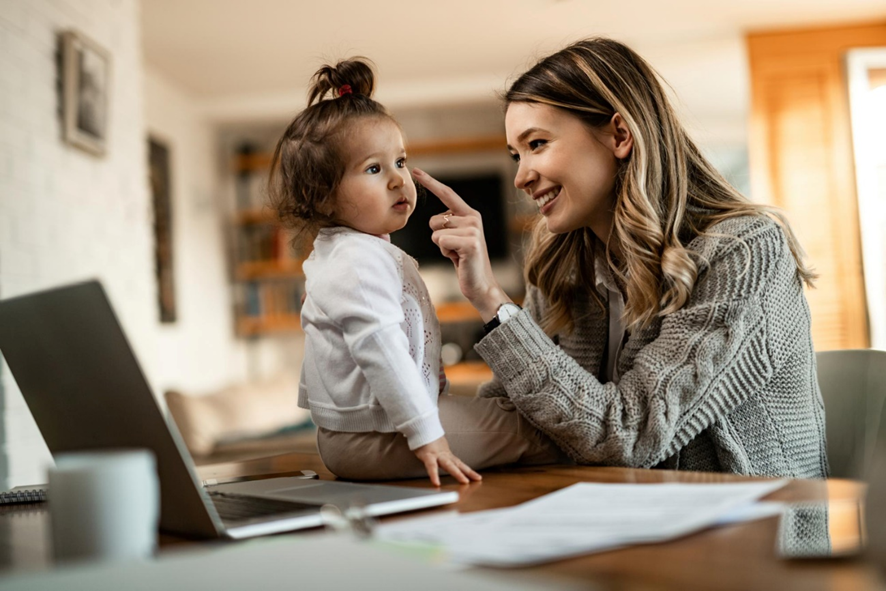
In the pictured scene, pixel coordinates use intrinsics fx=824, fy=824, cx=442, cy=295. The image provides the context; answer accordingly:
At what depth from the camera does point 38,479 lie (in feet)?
9.07

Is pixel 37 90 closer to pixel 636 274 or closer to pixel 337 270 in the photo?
pixel 337 270

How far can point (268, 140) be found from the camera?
686 cm

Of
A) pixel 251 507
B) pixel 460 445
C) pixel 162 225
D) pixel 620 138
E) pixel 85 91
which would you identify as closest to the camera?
pixel 251 507

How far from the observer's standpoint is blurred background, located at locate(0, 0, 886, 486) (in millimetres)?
2936

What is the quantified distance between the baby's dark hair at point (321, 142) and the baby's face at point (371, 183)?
0.05ft

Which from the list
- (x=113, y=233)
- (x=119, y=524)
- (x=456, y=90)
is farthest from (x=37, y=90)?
(x=456, y=90)

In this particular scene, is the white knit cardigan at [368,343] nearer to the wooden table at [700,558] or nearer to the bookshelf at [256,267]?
the wooden table at [700,558]

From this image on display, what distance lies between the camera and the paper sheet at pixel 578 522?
578 mm

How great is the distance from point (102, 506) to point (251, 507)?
307 millimetres

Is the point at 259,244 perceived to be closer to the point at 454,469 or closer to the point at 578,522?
the point at 454,469

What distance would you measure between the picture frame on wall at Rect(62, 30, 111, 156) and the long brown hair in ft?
7.23

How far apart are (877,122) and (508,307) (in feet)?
14.3

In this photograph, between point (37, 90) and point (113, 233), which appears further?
point (113, 233)

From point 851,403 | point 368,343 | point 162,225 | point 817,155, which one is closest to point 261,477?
point 368,343
